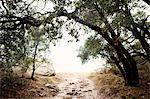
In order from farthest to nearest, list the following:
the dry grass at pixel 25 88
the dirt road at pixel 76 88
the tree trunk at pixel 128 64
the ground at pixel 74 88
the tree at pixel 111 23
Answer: the dirt road at pixel 76 88 → the dry grass at pixel 25 88 → the ground at pixel 74 88 → the tree trunk at pixel 128 64 → the tree at pixel 111 23

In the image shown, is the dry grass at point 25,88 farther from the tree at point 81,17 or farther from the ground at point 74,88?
the tree at point 81,17

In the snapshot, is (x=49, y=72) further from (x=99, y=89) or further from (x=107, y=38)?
(x=107, y=38)

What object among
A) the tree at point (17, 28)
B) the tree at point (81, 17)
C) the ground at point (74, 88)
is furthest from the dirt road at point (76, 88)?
the tree at point (17, 28)

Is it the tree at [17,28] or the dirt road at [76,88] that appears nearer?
the tree at [17,28]

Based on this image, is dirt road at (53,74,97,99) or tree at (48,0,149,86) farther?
dirt road at (53,74,97,99)

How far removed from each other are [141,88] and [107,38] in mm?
3805

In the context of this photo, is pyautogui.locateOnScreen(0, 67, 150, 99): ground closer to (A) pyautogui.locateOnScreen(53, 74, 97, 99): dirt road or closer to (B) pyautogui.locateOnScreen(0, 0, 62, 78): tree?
(A) pyautogui.locateOnScreen(53, 74, 97, 99): dirt road

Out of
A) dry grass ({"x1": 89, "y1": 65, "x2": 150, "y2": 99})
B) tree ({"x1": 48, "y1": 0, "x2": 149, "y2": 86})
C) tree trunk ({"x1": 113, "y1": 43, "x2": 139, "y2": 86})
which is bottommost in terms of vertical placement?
dry grass ({"x1": 89, "y1": 65, "x2": 150, "y2": 99})

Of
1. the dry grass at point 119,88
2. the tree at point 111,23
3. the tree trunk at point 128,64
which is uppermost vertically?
the tree at point 111,23

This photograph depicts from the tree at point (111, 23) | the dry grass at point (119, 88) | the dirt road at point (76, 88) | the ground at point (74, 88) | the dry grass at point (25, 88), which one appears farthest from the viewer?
the dirt road at point (76, 88)

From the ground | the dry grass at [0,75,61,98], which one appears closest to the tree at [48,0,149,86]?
the ground

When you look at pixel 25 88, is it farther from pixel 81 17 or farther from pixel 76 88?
pixel 81 17

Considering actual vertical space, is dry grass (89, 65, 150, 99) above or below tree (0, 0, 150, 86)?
below

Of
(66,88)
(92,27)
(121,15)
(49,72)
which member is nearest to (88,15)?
(92,27)
